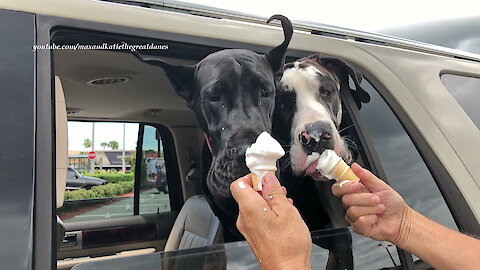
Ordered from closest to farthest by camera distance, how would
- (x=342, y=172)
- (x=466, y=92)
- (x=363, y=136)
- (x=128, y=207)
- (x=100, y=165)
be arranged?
(x=342, y=172) → (x=363, y=136) → (x=100, y=165) → (x=466, y=92) → (x=128, y=207)

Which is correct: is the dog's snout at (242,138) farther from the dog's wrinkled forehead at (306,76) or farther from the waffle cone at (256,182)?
the dog's wrinkled forehead at (306,76)

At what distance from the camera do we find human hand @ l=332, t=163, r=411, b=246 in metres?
1.34

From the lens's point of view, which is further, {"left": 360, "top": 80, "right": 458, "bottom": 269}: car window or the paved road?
the paved road

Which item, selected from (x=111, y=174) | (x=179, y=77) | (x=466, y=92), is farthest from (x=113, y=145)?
(x=466, y=92)

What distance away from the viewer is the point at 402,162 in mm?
1618

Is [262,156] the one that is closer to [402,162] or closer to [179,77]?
[179,77]

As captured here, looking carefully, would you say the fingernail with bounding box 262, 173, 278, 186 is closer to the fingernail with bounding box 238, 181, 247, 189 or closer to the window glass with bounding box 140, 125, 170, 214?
the fingernail with bounding box 238, 181, 247, 189

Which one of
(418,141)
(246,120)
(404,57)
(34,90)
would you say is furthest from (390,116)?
(34,90)

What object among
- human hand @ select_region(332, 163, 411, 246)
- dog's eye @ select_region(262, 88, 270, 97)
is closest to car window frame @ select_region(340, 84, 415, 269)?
human hand @ select_region(332, 163, 411, 246)

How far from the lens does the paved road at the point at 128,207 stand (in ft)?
7.09

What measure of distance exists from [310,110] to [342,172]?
0.26 meters

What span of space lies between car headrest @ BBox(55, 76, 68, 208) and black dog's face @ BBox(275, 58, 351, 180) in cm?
61

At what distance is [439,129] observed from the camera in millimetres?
1711

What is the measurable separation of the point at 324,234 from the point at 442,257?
0.38 meters
